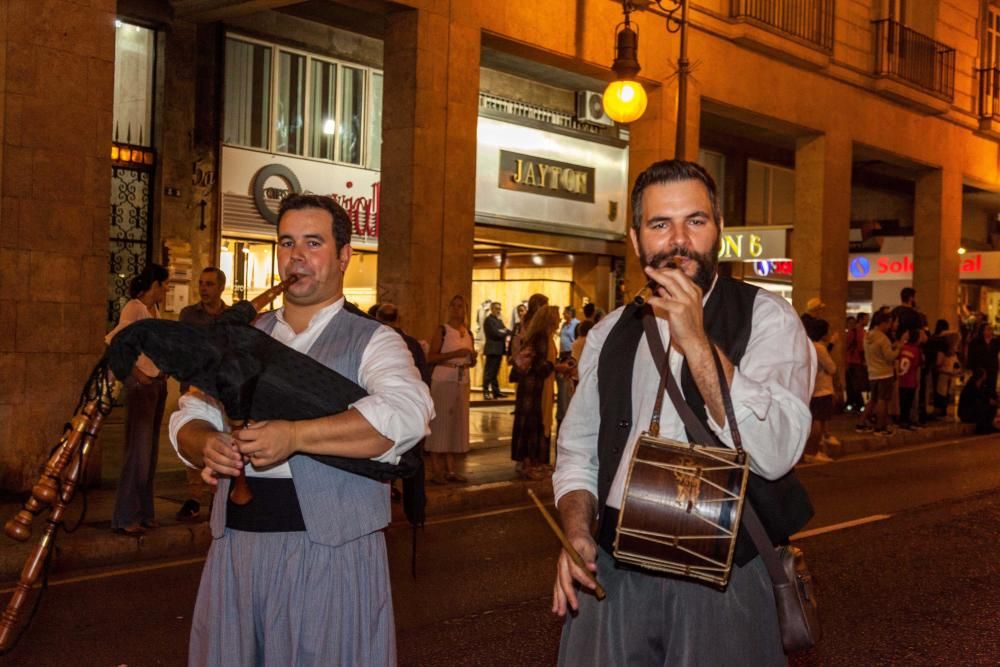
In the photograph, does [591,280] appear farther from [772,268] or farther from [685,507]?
[685,507]

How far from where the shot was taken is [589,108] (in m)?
22.5

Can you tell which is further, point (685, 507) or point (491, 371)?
point (491, 371)

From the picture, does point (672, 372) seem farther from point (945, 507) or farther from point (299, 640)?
point (945, 507)

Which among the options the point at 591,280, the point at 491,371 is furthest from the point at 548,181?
the point at 491,371

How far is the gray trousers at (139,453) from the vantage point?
879cm

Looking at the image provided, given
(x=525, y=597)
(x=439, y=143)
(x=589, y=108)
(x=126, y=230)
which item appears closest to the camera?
(x=525, y=597)

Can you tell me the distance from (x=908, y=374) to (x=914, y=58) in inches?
366

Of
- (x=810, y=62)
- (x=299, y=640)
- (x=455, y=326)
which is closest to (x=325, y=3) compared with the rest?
(x=455, y=326)

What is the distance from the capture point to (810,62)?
21.9 m

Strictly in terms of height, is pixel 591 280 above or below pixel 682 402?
above

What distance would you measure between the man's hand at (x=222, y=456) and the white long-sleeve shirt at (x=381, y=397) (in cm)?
18

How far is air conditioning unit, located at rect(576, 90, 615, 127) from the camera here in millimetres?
22438

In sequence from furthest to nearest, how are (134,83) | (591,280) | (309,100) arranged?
(591,280), (309,100), (134,83)

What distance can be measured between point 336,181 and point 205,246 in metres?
2.60
